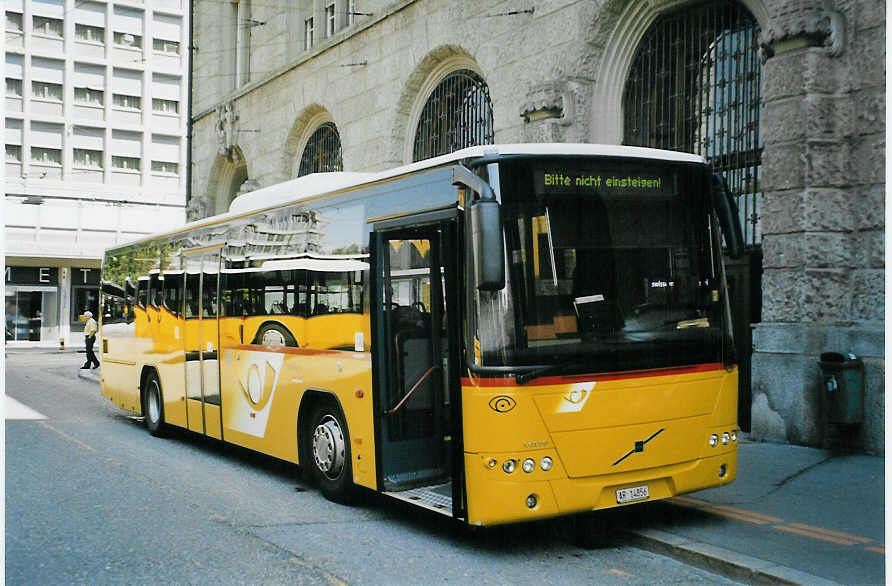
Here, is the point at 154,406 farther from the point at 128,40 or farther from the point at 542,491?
the point at 128,40

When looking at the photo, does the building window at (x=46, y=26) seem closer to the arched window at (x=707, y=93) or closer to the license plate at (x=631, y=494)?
the arched window at (x=707, y=93)

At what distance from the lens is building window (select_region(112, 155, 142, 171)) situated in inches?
1922

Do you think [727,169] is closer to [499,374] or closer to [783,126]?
[783,126]

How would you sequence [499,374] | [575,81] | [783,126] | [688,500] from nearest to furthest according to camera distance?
[499,374] < [688,500] < [783,126] < [575,81]

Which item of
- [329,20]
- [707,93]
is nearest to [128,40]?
[329,20]

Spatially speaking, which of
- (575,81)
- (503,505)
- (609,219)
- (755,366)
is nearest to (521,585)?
(503,505)

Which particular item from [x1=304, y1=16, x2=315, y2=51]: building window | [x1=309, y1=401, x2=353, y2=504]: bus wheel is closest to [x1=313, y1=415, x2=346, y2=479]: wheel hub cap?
[x1=309, y1=401, x2=353, y2=504]: bus wheel

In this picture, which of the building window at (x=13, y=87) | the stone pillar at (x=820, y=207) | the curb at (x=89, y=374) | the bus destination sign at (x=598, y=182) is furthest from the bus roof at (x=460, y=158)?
the building window at (x=13, y=87)

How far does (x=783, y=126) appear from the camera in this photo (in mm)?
10234

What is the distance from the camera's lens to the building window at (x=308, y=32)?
22797mm

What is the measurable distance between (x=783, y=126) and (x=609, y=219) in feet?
15.5

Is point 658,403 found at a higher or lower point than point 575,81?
lower

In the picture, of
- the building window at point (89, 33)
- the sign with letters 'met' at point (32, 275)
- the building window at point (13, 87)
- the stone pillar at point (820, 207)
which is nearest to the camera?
the stone pillar at point (820, 207)

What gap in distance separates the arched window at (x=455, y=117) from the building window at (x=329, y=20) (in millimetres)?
4925
